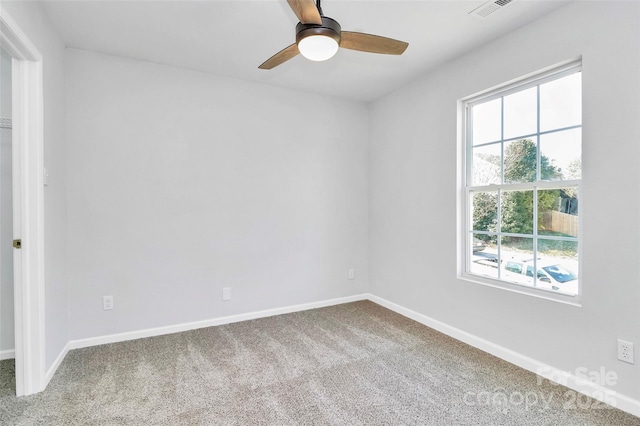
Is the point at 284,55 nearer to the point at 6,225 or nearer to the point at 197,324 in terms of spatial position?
the point at 6,225

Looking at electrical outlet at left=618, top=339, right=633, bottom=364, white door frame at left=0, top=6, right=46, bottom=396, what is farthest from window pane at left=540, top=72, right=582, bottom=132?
white door frame at left=0, top=6, right=46, bottom=396

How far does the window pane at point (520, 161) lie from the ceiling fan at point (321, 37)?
133 cm

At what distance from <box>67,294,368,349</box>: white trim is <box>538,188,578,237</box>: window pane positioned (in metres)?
2.36

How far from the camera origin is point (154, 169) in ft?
9.91

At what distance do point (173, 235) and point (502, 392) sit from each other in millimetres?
2964

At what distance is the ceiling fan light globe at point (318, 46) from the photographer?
164 cm

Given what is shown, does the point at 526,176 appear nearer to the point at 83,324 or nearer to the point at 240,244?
the point at 240,244

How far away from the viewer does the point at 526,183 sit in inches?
97.3

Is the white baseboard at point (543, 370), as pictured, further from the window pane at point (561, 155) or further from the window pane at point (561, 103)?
the window pane at point (561, 103)

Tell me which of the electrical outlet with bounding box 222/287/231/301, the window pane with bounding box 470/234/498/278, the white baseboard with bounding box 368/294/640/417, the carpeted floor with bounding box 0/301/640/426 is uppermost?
the window pane with bounding box 470/234/498/278

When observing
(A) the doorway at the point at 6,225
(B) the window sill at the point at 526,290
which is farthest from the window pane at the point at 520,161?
(A) the doorway at the point at 6,225

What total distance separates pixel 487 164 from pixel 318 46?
6.35 feet

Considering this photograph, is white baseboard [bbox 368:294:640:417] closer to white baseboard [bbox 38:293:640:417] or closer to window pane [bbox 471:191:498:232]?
white baseboard [bbox 38:293:640:417]

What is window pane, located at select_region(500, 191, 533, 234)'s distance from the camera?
2467mm
